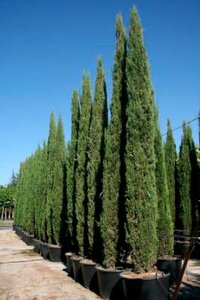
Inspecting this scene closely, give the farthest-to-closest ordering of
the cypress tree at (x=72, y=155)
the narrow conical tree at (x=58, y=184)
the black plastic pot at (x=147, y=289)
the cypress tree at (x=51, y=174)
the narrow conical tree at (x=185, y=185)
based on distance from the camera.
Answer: the narrow conical tree at (x=185, y=185) → the cypress tree at (x=51, y=174) → the narrow conical tree at (x=58, y=184) → the cypress tree at (x=72, y=155) → the black plastic pot at (x=147, y=289)

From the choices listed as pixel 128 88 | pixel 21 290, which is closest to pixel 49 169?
pixel 21 290

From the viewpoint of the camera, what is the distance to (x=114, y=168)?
301 inches

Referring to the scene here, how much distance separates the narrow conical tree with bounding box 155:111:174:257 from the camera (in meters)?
8.84

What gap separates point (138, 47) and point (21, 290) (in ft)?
20.7

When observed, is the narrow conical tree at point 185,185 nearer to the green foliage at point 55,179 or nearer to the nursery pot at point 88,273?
the green foliage at point 55,179

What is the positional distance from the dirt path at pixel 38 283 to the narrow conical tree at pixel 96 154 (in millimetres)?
1225

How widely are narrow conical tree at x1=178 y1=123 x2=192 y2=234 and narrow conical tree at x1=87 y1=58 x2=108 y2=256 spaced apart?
6.46 meters

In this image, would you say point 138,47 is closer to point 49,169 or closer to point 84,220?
point 84,220

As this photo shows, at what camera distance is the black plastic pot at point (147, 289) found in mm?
5328

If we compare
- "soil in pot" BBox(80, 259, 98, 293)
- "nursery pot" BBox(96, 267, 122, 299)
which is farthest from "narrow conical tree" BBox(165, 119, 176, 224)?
"nursery pot" BBox(96, 267, 122, 299)

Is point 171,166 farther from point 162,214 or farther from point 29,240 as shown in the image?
point 29,240

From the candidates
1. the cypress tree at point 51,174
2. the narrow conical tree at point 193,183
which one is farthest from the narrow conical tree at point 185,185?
the cypress tree at point 51,174

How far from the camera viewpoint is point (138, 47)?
24.3 ft

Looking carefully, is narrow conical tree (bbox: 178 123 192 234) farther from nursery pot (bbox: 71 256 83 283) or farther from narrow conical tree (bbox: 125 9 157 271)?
narrow conical tree (bbox: 125 9 157 271)
